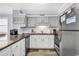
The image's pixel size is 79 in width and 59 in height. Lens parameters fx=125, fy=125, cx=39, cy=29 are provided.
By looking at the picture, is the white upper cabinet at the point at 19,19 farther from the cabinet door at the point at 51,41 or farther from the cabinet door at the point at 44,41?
the cabinet door at the point at 51,41

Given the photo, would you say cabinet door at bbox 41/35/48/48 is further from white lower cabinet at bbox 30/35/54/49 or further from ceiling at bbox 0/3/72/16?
ceiling at bbox 0/3/72/16

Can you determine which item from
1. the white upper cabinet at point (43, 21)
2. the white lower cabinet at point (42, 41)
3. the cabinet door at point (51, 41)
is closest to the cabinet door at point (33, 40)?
the white lower cabinet at point (42, 41)

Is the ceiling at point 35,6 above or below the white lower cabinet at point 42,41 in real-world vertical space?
above

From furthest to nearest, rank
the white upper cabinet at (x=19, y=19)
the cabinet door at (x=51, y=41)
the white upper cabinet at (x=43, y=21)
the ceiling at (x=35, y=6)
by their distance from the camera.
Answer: the white upper cabinet at (x=43, y=21) < the white upper cabinet at (x=19, y=19) < the cabinet door at (x=51, y=41) < the ceiling at (x=35, y=6)

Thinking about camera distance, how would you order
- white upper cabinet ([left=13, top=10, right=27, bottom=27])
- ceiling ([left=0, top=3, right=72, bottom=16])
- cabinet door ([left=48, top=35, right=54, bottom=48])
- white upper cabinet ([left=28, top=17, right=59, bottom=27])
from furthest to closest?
white upper cabinet ([left=28, top=17, right=59, bottom=27]) → white upper cabinet ([left=13, top=10, right=27, bottom=27]) → cabinet door ([left=48, top=35, right=54, bottom=48]) → ceiling ([left=0, top=3, right=72, bottom=16])

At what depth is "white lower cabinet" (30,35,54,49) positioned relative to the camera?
446 cm

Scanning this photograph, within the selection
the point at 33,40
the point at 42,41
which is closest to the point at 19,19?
the point at 33,40

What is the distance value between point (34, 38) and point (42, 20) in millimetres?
1405

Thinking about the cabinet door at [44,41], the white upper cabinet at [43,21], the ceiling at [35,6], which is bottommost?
the cabinet door at [44,41]

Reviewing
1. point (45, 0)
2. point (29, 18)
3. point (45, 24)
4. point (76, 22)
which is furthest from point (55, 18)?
point (45, 0)

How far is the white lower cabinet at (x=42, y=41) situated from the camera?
4.46m

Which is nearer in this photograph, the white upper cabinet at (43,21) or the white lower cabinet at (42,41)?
the white lower cabinet at (42,41)

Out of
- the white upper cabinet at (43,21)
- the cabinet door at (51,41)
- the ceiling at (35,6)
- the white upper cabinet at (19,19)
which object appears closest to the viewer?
the ceiling at (35,6)

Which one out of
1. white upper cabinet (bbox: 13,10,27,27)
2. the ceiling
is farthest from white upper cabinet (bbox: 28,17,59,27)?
the ceiling
